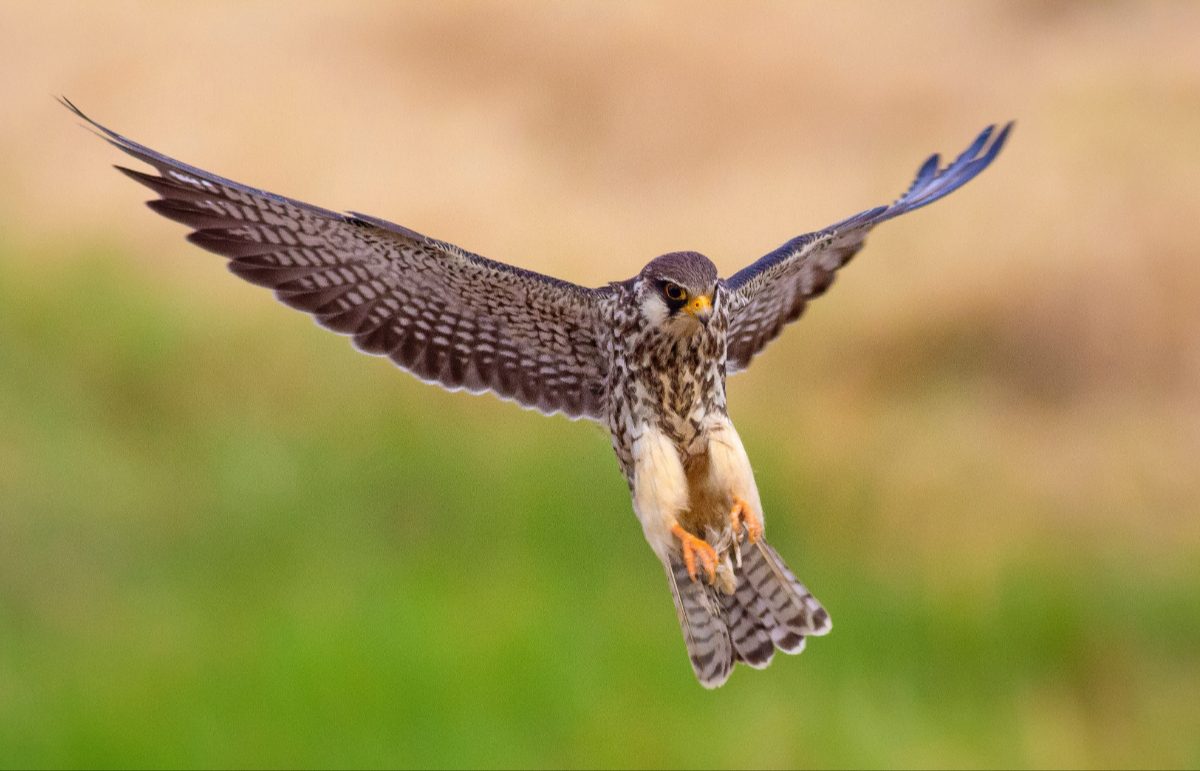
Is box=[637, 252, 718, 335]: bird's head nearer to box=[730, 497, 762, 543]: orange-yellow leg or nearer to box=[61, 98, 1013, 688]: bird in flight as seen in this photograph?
box=[61, 98, 1013, 688]: bird in flight

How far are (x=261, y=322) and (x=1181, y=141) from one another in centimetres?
949

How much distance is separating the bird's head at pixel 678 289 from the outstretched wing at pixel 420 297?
43 centimetres

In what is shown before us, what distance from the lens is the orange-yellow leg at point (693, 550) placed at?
15.7ft

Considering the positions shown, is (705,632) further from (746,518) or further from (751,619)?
(746,518)

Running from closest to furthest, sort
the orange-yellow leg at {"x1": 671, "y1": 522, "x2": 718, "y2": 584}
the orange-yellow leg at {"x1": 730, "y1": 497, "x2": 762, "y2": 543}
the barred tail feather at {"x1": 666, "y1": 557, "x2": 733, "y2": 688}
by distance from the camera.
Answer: the orange-yellow leg at {"x1": 671, "y1": 522, "x2": 718, "y2": 584} < the orange-yellow leg at {"x1": 730, "y1": 497, "x2": 762, "y2": 543} < the barred tail feather at {"x1": 666, "y1": 557, "x2": 733, "y2": 688}

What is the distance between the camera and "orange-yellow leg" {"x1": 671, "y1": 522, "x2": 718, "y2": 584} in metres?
4.79

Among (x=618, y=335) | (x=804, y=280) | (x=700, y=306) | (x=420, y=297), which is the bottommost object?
(x=700, y=306)

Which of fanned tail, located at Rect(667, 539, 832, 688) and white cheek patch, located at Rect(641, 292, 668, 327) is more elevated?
white cheek patch, located at Rect(641, 292, 668, 327)

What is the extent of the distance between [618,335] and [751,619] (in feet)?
3.60

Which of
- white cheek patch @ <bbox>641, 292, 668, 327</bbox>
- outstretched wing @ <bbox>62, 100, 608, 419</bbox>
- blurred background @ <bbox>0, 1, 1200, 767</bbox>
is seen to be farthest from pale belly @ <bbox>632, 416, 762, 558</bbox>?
blurred background @ <bbox>0, 1, 1200, 767</bbox>

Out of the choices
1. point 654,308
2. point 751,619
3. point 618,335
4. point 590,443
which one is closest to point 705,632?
point 751,619

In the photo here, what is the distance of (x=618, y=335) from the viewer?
5539mm

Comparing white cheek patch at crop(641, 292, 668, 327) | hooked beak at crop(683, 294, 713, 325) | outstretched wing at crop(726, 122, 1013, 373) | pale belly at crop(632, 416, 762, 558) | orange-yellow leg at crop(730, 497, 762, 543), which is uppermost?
outstretched wing at crop(726, 122, 1013, 373)

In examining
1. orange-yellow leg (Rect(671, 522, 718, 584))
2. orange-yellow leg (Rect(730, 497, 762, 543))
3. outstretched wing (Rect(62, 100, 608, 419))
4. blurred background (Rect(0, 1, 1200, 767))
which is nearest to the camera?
orange-yellow leg (Rect(671, 522, 718, 584))
